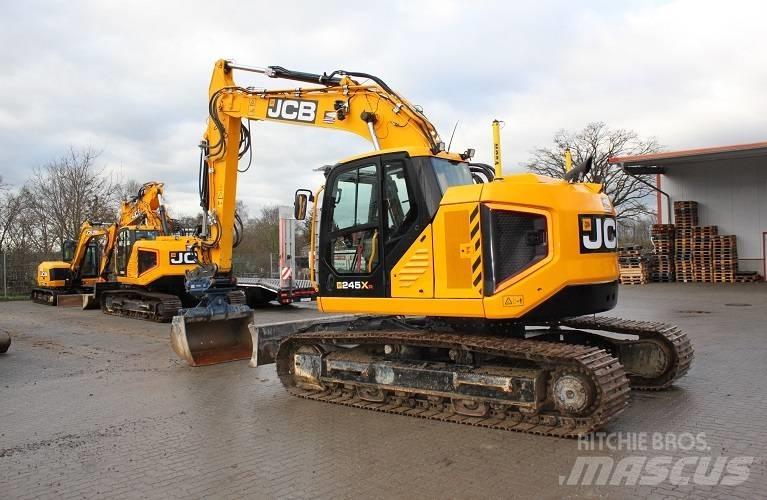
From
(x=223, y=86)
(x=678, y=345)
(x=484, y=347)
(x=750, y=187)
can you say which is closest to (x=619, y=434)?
(x=484, y=347)

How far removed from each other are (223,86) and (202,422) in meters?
5.92

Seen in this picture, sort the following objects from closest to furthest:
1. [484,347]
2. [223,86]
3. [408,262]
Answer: [484,347] → [408,262] → [223,86]

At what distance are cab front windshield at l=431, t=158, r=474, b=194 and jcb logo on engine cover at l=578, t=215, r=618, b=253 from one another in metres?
1.33

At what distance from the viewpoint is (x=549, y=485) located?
162 inches

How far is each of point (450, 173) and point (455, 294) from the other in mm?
1296

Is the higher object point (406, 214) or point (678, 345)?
point (406, 214)

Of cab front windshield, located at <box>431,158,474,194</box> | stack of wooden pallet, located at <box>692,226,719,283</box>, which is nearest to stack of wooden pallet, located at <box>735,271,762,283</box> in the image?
stack of wooden pallet, located at <box>692,226,719,283</box>

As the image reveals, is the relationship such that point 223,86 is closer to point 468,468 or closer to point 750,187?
point 468,468

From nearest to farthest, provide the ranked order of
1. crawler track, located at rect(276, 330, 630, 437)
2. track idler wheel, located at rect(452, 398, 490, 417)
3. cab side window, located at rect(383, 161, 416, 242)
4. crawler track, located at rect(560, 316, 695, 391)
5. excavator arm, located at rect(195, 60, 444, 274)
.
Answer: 1. crawler track, located at rect(276, 330, 630, 437)
2. track idler wheel, located at rect(452, 398, 490, 417)
3. cab side window, located at rect(383, 161, 416, 242)
4. crawler track, located at rect(560, 316, 695, 391)
5. excavator arm, located at rect(195, 60, 444, 274)

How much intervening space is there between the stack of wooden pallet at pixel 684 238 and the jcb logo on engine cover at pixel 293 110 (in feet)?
69.6

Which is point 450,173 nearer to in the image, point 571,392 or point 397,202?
point 397,202

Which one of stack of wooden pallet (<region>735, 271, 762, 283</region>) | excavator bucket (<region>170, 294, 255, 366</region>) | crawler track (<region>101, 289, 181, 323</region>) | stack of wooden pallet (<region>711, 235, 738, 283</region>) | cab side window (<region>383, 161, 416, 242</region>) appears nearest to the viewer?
cab side window (<region>383, 161, 416, 242</region>)

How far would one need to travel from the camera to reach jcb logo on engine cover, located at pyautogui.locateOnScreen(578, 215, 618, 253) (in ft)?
17.8

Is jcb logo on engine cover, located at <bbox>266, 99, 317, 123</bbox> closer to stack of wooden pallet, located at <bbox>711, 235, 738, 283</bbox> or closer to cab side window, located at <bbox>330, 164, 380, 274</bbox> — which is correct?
cab side window, located at <bbox>330, 164, 380, 274</bbox>
